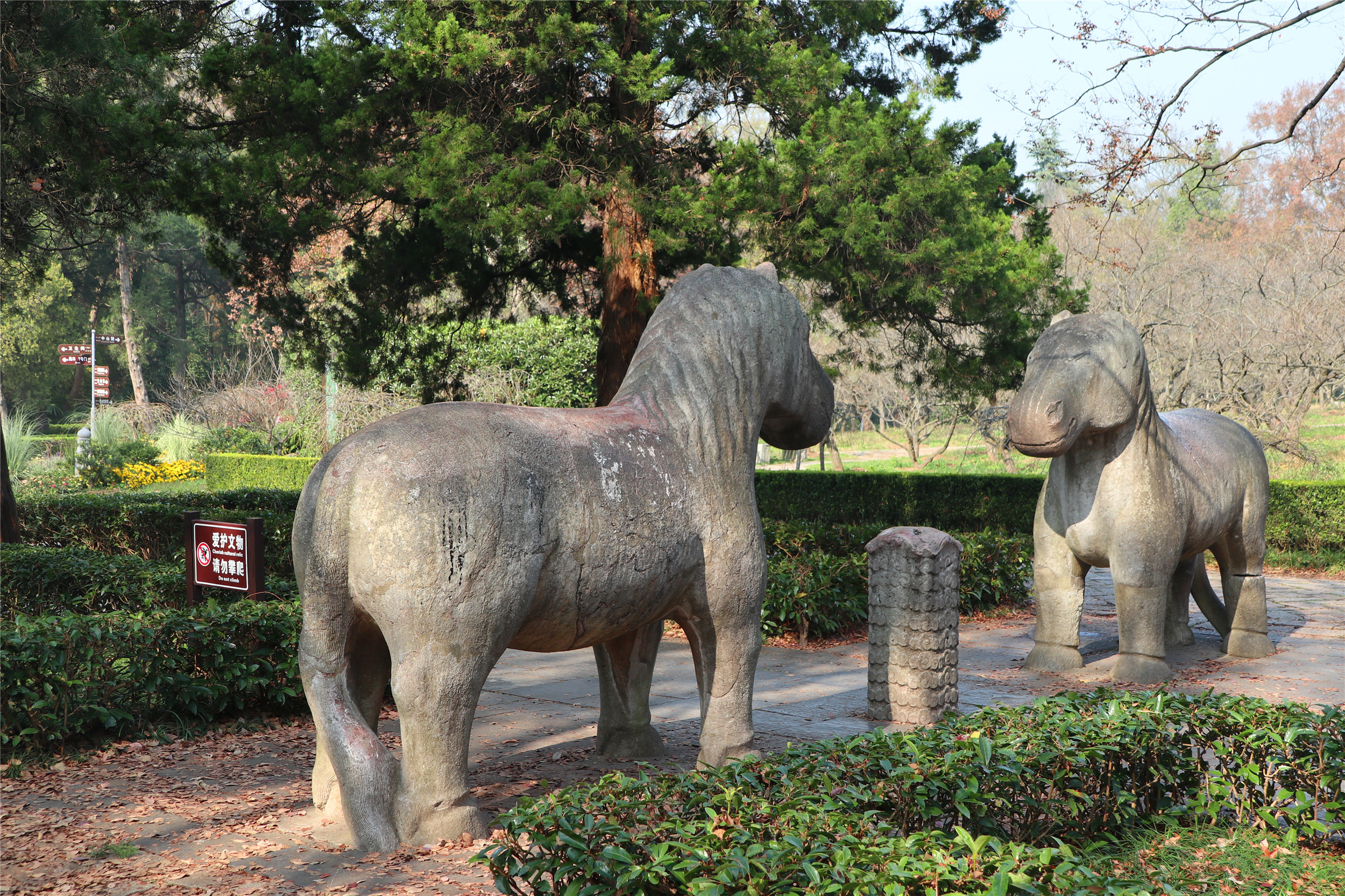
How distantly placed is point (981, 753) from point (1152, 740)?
1.05 meters

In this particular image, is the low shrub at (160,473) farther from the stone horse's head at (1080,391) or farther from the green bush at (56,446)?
the stone horse's head at (1080,391)

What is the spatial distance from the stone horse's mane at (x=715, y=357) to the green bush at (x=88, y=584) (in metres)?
4.73

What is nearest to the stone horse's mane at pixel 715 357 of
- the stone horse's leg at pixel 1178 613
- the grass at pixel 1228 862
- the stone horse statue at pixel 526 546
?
the stone horse statue at pixel 526 546

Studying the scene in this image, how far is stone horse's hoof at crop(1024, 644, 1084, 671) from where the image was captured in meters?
7.96

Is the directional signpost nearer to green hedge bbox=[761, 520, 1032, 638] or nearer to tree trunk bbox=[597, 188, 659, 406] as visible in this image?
tree trunk bbox=[597, 188, 659, 406]

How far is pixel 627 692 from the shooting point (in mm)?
5422

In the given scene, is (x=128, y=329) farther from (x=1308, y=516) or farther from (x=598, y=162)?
(x=1308, y=516)

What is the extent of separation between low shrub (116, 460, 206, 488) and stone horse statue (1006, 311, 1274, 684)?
2141cm

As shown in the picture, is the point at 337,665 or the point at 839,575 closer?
the point at 337,665

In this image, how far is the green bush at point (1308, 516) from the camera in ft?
49.6

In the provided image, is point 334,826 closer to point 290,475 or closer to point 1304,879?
point 1304,879

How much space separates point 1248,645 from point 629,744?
6085 millimetres

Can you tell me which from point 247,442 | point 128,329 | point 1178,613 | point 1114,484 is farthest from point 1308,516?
point 128,329

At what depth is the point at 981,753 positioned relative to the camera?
3.92 meters
